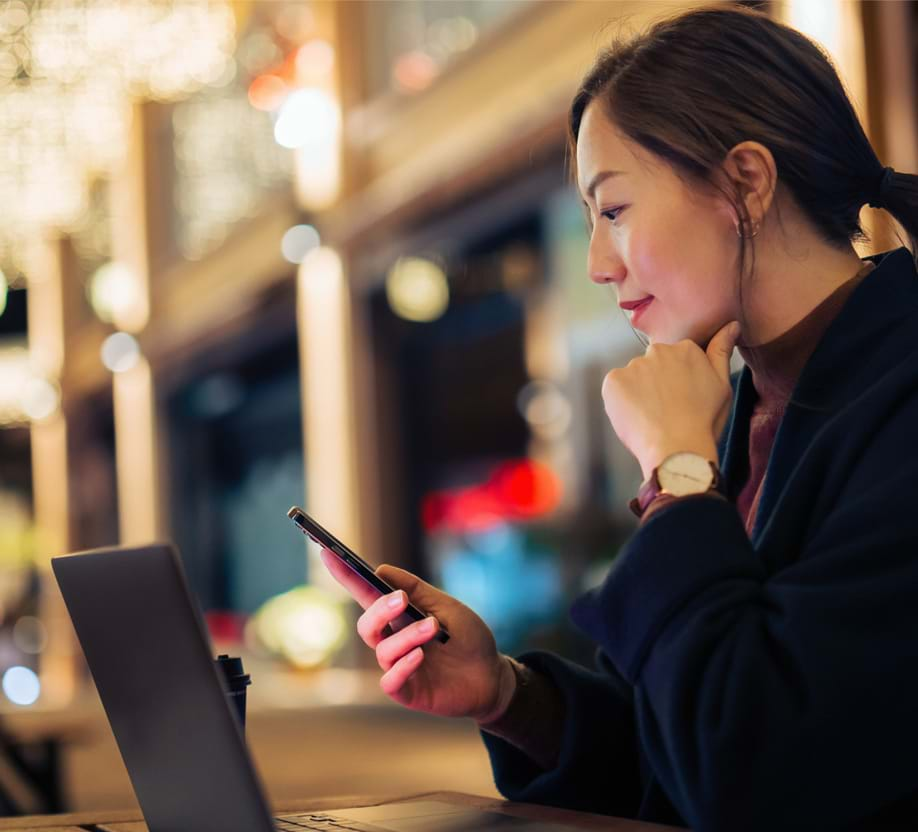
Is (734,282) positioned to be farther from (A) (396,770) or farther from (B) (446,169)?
(B) (446,169)

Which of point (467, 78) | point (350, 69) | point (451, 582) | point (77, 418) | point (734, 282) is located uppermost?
point (350, 69)

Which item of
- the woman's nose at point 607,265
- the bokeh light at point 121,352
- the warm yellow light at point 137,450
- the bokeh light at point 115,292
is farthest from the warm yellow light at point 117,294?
the woman's nose at point 607,265

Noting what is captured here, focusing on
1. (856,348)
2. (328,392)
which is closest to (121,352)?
(328,392)

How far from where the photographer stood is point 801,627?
96 cm

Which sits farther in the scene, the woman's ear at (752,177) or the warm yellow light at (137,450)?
the warm yellow light at (137,450)

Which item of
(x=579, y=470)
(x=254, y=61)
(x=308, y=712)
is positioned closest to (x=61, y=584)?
(x=308, y=712)

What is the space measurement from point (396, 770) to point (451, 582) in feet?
→ 6.53

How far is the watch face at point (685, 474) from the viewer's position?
107 cm

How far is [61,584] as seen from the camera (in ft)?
3.50

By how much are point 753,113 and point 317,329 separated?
24.3ft

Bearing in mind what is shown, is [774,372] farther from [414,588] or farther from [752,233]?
[414,588]

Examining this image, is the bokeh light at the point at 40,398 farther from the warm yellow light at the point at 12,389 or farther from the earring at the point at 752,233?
the earring at the point at 752,233

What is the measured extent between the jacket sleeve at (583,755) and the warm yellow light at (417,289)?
6.54m

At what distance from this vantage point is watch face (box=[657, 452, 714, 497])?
107 cm
